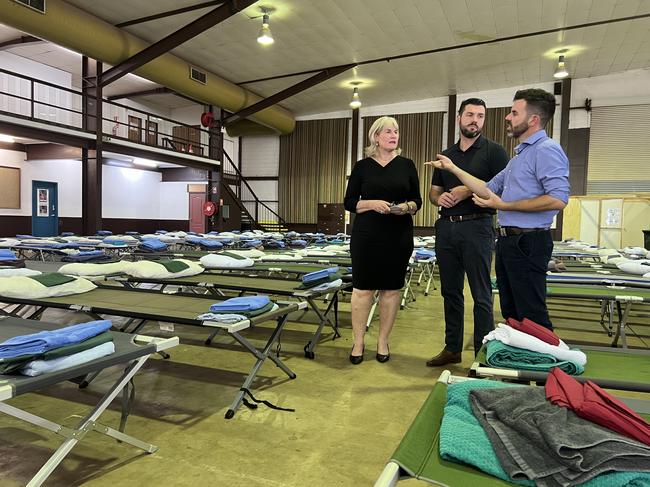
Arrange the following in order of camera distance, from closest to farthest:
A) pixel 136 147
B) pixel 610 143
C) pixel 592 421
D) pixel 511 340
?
pixel 592 421 < pixel 511 340 < pixel 136 147 < pixel 610 143

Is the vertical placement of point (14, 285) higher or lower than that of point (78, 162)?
lower

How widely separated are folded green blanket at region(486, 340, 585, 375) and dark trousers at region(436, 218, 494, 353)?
1.15 m

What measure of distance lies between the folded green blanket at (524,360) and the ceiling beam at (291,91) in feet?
37.9

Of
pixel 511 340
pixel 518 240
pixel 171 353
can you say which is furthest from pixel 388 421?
pixel 171 353

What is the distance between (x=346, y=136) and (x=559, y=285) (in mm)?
13704

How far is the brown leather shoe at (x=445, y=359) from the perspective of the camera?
2943 mm

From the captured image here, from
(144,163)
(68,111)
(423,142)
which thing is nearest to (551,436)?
(68,111)

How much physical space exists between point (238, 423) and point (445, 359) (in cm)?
146

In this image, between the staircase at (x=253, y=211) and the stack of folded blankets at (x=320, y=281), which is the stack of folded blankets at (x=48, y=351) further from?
the staircase at (x=253, y=211)

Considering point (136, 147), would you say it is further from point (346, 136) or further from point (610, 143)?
point (610, 143)

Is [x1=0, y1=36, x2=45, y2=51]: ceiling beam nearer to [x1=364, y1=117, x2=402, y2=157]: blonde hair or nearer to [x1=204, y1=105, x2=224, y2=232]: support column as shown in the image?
[x1=204, y1=105, x2=224, y2=232]: support column

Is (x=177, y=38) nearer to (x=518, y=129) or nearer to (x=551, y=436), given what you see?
(x=518, y=129)

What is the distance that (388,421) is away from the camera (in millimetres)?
2152

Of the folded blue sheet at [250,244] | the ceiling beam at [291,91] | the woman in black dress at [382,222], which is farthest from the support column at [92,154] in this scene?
the woman in black dress at [382,222]
